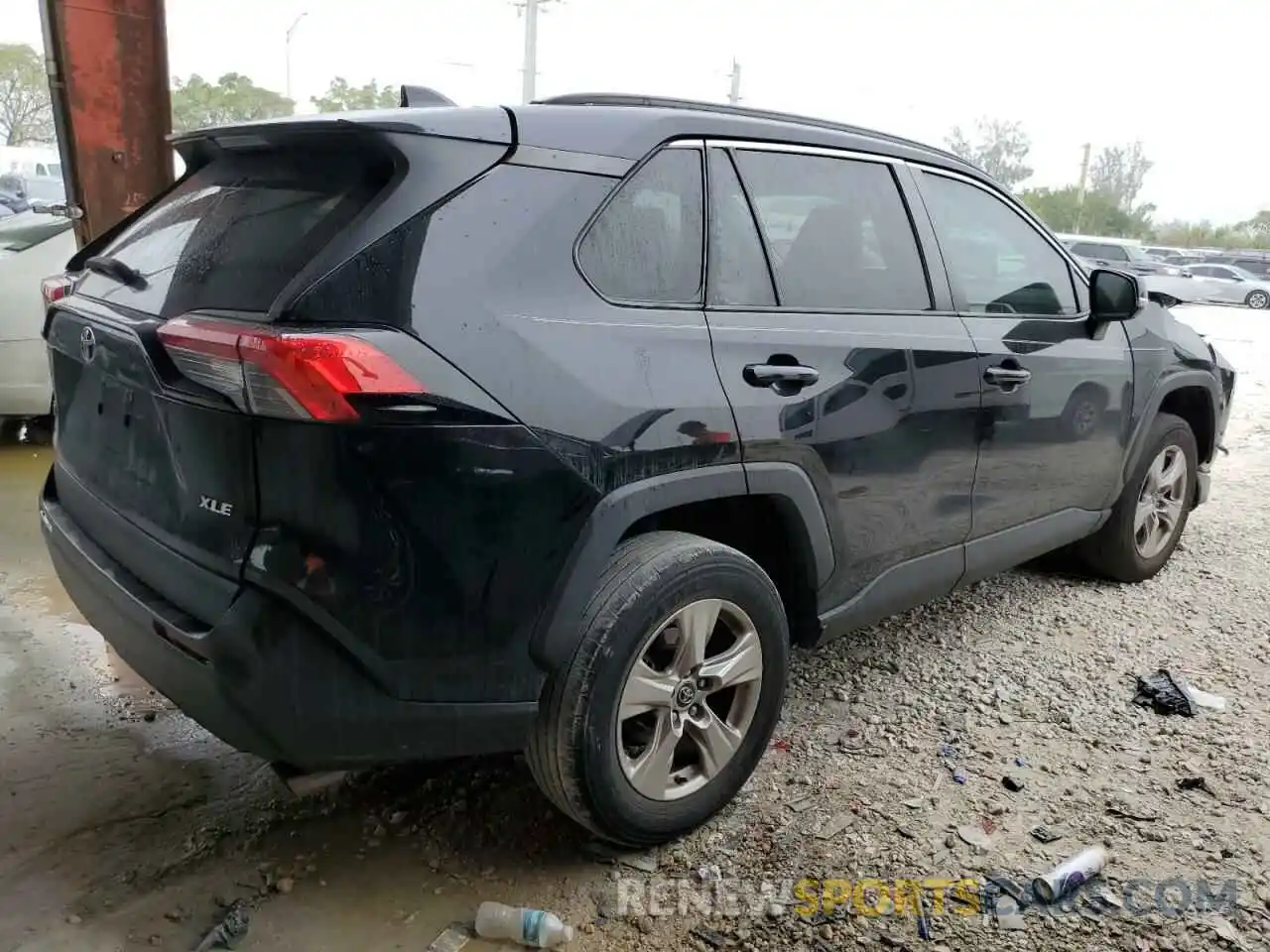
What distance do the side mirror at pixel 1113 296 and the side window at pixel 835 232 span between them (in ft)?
3.43

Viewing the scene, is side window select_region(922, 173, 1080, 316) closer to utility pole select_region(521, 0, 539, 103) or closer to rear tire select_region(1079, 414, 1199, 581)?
rear tire select_region(1079, 414, 1199, 581)

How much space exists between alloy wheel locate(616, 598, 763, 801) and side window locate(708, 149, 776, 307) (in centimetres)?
78

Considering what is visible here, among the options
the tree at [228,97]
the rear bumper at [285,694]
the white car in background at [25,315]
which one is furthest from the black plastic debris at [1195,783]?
the tree at [228,97]

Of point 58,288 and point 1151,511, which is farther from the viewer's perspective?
point 1151,511

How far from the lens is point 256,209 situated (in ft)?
7.27

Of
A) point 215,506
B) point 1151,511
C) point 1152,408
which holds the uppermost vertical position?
point 215,506

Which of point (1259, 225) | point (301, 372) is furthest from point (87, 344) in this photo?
point (1259, 225)

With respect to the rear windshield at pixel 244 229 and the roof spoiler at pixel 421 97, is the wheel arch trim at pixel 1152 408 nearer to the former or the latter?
the roof spoiler at pixel 421 97

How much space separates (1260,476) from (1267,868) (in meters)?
5.03

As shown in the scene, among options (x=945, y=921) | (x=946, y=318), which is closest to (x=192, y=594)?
(x=945, y=921)

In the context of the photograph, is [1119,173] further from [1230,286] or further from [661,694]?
[661,694]

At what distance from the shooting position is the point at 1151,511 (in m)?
4.50

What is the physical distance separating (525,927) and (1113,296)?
300cm

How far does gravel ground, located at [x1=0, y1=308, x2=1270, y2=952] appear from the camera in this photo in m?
2.31
